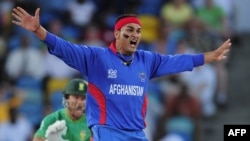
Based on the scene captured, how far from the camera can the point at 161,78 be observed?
1583cm

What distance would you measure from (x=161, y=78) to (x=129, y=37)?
21.1 feet

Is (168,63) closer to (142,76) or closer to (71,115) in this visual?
(142,76)

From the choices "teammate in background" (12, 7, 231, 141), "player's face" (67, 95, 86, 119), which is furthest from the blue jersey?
"player's face" (67, 95, 86, 119)

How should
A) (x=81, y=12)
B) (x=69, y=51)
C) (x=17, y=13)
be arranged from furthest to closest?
(x=81, y=12), (x=69, y=51), (x=17, y=13)

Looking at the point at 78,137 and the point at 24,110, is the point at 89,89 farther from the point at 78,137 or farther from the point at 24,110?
the point at 24,110

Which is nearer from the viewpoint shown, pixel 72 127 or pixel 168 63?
pixel 168 63

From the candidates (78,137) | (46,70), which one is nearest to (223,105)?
(46,70)

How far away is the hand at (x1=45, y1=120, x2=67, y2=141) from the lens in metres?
10.1

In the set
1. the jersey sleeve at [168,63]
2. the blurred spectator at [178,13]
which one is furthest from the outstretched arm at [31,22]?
the blurred spectator at [178,13]

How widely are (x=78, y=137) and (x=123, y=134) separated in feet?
4.26

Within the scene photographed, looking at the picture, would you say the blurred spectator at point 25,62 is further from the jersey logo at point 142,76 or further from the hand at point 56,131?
the jersey logo at point 142,76

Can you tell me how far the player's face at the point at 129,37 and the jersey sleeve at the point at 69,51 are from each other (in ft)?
1.14

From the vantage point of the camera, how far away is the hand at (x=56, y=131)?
10102 millimetres

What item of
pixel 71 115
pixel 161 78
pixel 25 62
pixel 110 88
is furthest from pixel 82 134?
pixel 25 62
